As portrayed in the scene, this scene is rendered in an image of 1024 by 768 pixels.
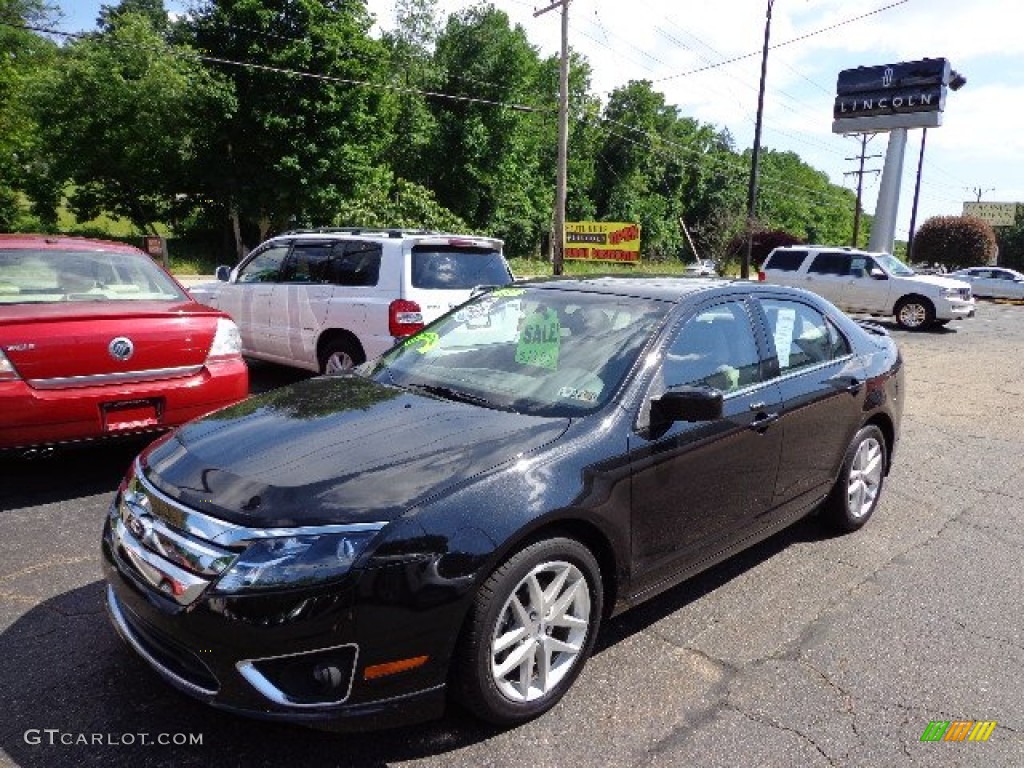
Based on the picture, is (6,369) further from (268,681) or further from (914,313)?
(914,313)

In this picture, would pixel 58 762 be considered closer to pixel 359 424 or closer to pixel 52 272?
pixel 359 424

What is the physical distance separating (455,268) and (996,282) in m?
31.3

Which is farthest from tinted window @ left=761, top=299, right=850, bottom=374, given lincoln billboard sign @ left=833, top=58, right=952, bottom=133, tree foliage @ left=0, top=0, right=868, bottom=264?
lincoln billboard sign @ left=833, top=58, right=952, bottom=133

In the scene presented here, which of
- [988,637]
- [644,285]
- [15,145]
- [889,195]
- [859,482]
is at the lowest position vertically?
[988,637]

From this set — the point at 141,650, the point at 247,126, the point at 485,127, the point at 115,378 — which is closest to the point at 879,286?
the point at 115,378

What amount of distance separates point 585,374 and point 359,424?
3.15 feet

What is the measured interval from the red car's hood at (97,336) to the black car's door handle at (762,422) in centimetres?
347

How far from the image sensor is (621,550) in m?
2.75

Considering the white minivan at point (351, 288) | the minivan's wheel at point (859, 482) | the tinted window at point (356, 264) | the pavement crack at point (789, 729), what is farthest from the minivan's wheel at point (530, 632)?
the tinted window at point (356, 264)

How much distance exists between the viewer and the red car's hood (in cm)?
406

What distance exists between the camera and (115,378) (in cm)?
430

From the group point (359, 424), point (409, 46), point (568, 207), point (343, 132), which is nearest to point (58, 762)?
point (359, 424)

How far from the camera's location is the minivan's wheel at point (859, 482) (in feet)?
13.8

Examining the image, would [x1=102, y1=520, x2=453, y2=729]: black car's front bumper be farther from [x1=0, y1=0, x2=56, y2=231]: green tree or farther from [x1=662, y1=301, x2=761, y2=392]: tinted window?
[x1=0, y1=0, x2=56, y2=231]: green tree
